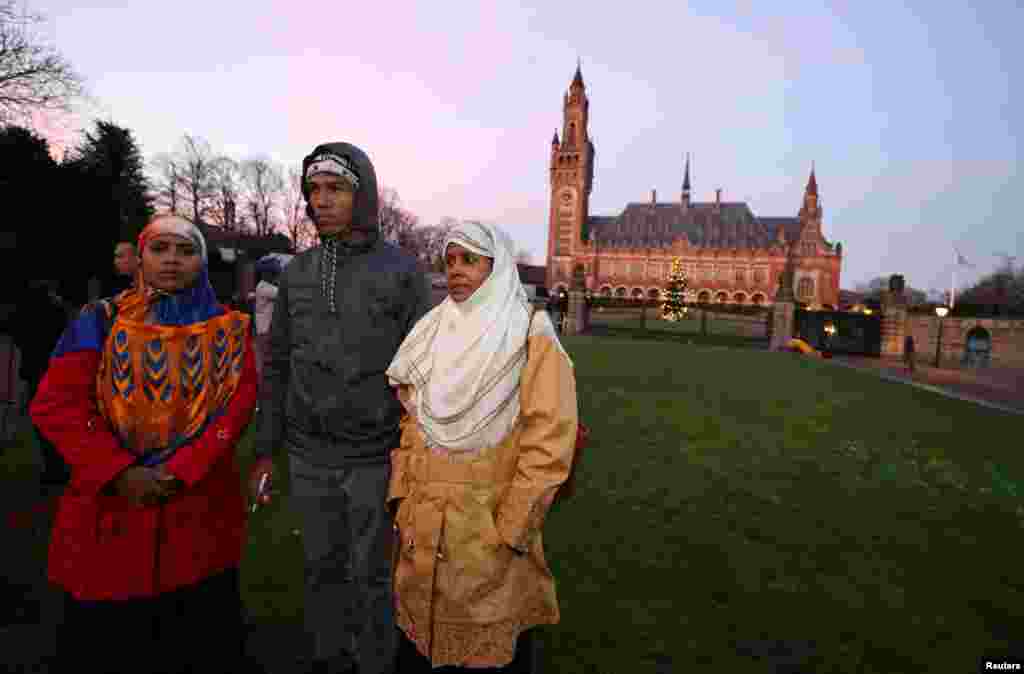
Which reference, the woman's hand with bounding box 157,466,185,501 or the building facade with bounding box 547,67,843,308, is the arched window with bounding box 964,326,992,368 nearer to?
the woman's hand with bounding box 157,466,185,501

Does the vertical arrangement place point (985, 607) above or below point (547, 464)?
below

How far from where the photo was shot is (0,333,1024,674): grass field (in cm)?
292

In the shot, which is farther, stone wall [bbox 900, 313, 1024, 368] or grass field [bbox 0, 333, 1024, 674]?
stone wall [bbox 900, 313, 1024, 368]

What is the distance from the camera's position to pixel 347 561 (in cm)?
231

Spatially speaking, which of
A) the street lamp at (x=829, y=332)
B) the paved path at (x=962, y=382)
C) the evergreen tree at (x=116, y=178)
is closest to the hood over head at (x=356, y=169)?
the paved path at (x=962, y=382)

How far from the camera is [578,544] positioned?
13.3 feet

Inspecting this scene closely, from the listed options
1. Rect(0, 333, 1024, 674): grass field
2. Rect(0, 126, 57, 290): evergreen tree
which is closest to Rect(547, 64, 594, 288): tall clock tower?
Rect(0, 126, 57, 290): evergreen tree

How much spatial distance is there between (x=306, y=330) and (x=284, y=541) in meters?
2.39

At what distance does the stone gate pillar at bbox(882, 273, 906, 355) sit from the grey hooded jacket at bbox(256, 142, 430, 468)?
2836cm

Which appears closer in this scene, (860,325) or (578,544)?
(578,544)

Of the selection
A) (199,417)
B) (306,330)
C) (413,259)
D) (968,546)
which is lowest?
(968,546)

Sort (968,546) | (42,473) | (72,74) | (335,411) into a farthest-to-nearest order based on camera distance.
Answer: (72,74)
(42,473)
(968,546)
(335,411)

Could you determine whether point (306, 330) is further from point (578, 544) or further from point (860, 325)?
point (860, 325)

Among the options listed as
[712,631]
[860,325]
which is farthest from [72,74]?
[860,325]
